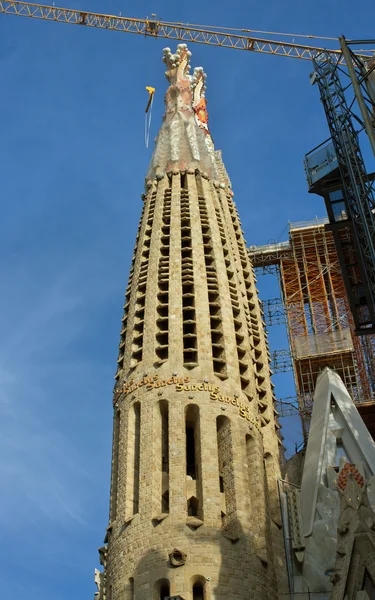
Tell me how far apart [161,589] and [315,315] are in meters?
27.7

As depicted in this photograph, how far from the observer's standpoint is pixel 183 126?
61.3 meters

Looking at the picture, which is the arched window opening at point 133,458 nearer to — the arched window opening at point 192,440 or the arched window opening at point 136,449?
the arched window opening at point 136,449

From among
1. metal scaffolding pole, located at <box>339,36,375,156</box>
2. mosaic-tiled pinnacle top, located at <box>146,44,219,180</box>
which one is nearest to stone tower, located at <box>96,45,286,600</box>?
mosaic-tiled pinnacle top, located at <box>146,44,219,180</box>

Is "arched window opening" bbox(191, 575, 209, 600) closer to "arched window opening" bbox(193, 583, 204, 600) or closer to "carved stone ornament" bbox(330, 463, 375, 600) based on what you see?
"arched window opening" bbox(193, 583, 204, 600)

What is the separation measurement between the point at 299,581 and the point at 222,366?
10.2 m

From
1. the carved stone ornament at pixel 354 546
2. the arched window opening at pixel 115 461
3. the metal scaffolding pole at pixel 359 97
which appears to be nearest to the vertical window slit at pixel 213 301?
the arched window opening at pixel 115 461

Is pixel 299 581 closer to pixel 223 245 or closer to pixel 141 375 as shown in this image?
pixel 141 375

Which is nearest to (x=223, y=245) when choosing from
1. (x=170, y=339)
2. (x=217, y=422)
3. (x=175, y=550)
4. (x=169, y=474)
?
(x=170, y=339)

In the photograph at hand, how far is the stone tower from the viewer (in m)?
36.5

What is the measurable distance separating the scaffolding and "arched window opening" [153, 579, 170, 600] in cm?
2020

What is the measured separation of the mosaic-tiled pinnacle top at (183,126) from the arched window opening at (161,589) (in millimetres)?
27436

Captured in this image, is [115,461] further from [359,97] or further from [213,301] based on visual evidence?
[359,97]

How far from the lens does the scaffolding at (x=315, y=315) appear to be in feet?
185

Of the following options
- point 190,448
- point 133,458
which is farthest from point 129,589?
point 190,448
